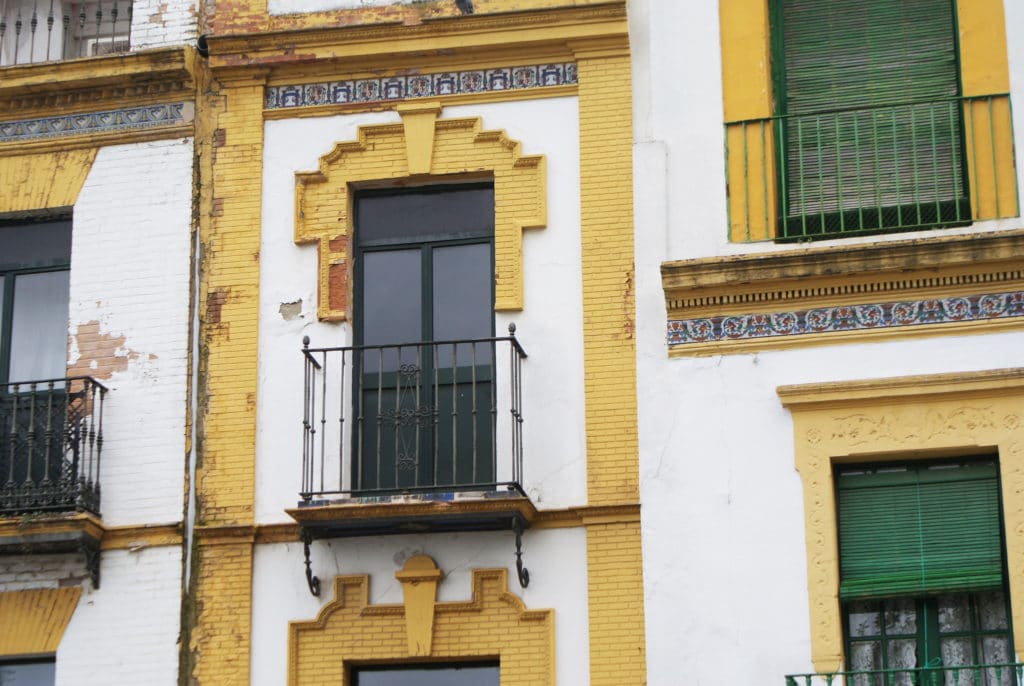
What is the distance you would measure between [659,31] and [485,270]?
220 centimetres

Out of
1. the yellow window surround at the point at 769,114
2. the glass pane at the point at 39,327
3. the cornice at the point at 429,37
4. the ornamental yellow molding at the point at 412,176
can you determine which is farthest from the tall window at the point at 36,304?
the yellow window surround at the point at 769,114

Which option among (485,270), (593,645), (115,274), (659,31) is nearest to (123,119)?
(115,274)

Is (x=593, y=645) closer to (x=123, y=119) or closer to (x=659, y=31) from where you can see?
(x=659, y=31)

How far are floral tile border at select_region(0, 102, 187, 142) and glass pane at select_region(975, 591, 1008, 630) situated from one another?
7060 mm

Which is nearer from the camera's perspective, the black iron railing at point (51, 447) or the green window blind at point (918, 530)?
the green window blind at point (918, 530)

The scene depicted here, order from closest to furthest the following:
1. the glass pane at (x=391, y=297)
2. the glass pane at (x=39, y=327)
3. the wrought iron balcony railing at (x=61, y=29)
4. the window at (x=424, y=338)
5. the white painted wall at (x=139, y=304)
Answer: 1. the window at (x=424, y=338)
2. the white painted wall at (x=139, y=304)
3. the glass pane at (x=391, y=297)
4. the glass pane at (x=39, y=327)
5. the wrought iron balcony railing at (x=61, y=29)

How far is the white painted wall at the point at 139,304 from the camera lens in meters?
15.7

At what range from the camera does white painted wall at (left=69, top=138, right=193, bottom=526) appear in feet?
51.4

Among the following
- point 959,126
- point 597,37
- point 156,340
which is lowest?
point 156,340

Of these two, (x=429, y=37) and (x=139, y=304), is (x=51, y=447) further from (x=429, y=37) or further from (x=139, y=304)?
(x=429, y=37)

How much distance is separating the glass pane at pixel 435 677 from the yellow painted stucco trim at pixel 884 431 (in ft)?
7.98

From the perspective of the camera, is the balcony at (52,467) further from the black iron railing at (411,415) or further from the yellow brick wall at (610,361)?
the yellow brick wall at (610,361)

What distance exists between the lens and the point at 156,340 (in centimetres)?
1600

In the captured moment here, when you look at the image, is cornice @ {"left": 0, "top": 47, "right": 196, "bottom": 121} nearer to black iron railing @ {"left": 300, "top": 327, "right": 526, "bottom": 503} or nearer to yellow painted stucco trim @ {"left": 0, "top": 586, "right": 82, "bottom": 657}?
black iron railing @ {"left": 300, "top": 327, "right": 526, "bottom": 503}
